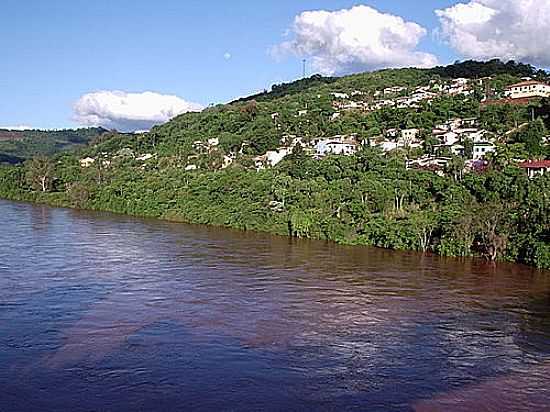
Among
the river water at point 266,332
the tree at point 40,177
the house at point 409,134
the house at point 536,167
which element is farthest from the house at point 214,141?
the river water at point 266,332

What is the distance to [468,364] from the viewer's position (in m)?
11.3

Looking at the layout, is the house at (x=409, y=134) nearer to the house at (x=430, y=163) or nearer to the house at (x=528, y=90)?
the house at (x=430, y=163)

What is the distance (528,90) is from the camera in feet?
139

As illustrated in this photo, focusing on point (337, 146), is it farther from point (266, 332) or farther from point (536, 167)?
point (266, 332)

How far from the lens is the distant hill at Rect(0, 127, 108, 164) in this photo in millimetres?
71938

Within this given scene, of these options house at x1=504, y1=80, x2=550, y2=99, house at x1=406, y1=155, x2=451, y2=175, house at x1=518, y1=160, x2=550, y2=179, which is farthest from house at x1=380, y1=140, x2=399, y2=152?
house at x1=504, y1=80, x2=550, y2=99

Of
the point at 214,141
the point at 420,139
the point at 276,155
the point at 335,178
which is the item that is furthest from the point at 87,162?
the point at 335,178

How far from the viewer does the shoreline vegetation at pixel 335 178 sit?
22.7 m

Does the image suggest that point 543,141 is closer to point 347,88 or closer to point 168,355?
point 168,355

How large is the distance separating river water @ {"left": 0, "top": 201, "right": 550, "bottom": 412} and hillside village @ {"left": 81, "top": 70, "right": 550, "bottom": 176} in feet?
35.1

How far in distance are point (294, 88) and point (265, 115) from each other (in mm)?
20943

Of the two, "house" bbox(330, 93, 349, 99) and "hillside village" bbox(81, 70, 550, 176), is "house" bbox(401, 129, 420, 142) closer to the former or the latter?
"hillside village" bbox(81, 70, 550, 176)

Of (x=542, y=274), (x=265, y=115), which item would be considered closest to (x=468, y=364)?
(x=542, y=274)

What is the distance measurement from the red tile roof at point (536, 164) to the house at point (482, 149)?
12.0 ft
